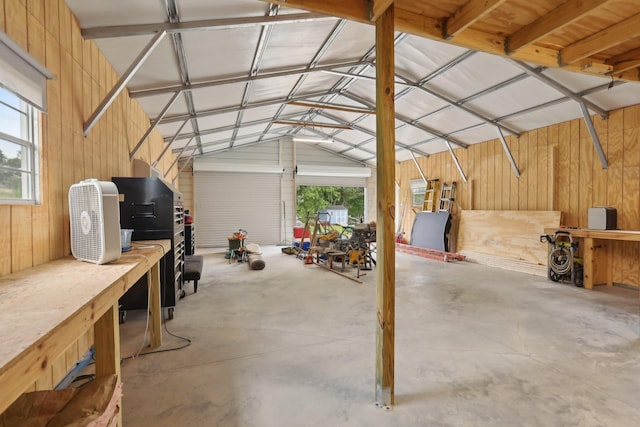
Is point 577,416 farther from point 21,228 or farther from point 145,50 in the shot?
point 145,50

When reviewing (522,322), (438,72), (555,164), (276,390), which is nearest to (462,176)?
(555,164)

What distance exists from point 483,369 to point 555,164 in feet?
17.1

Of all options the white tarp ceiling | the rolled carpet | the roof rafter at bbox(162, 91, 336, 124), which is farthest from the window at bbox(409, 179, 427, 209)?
the rolled carpet

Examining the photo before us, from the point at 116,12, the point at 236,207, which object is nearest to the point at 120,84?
the point at 116,12

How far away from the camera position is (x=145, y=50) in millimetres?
2818

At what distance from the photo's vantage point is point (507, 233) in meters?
6.36

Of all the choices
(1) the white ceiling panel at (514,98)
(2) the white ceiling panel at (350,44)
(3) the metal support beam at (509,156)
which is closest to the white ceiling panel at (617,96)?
(1) the white ceiling panel at (514,98)

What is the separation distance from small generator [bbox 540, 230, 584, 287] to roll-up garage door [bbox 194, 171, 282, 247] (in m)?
7.74

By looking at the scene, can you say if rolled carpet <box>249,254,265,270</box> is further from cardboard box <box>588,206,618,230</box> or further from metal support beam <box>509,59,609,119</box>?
cardboard box <box>588,206,618,230</box>

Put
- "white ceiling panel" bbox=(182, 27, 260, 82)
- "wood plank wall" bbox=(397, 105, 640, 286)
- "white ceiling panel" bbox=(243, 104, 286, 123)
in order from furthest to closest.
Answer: "white ceiling panel" bbox=(243, 104, 286, 123)
"wood plank wall" bbox=(397, 105, 640, 286)
"white ceiling panel" bbox=(182, 27, 260, 82)

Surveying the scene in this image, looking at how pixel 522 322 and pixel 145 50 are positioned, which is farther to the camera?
pixel 522 322

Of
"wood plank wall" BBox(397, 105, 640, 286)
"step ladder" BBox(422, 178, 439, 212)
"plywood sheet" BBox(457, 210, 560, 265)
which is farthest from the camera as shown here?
"step ladder" BBox(422, 178, 439, 212)

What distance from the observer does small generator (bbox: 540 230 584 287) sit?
4879 millimetres

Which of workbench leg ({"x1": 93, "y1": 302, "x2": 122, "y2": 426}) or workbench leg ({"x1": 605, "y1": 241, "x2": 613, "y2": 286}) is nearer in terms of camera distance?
workbench leg ({"x1": 93, "y1": 302, "x2": 122, "y2": 426})
